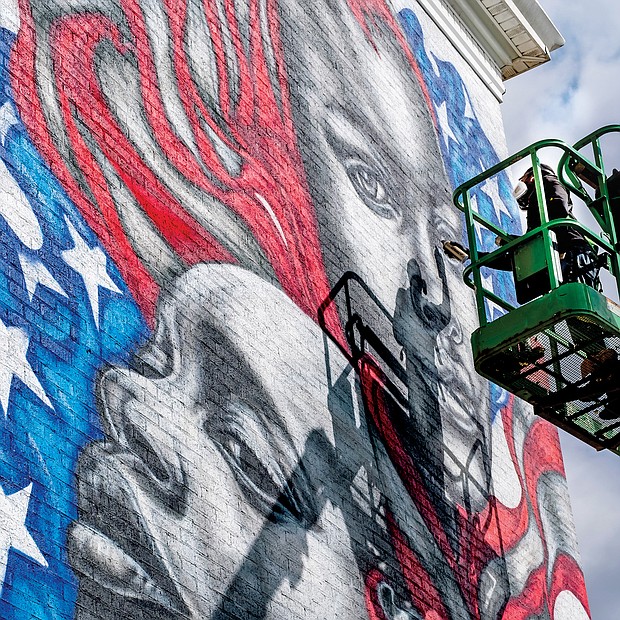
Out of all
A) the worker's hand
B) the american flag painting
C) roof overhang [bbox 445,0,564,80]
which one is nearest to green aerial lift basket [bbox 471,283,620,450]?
the worker's hand

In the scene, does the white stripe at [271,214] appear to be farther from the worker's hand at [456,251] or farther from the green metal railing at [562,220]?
the worker's hand at [456,251]

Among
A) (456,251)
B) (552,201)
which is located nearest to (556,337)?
(552,201)

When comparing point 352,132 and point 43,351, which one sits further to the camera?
point 352,132

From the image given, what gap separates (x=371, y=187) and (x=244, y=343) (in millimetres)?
3443

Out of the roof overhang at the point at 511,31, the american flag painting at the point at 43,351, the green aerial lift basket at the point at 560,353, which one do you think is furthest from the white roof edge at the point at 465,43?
the american flag painting at the point at 43,351

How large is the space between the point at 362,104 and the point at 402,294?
2.05 metres

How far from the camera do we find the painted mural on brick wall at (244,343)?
8.45 m

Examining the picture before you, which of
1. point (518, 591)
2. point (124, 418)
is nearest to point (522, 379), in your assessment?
point (518, 591)

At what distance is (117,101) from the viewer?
33.2 feet

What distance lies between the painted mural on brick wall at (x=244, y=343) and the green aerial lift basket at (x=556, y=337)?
139 cm

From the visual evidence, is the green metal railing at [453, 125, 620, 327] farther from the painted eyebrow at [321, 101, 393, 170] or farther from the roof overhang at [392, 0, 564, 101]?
the roof overhang at [392, 0, 564, 101]

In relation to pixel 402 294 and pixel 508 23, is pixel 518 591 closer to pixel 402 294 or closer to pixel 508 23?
pixel 402 294

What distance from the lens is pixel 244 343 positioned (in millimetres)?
10453

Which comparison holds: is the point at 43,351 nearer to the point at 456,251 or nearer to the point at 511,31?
the point at 456,251
